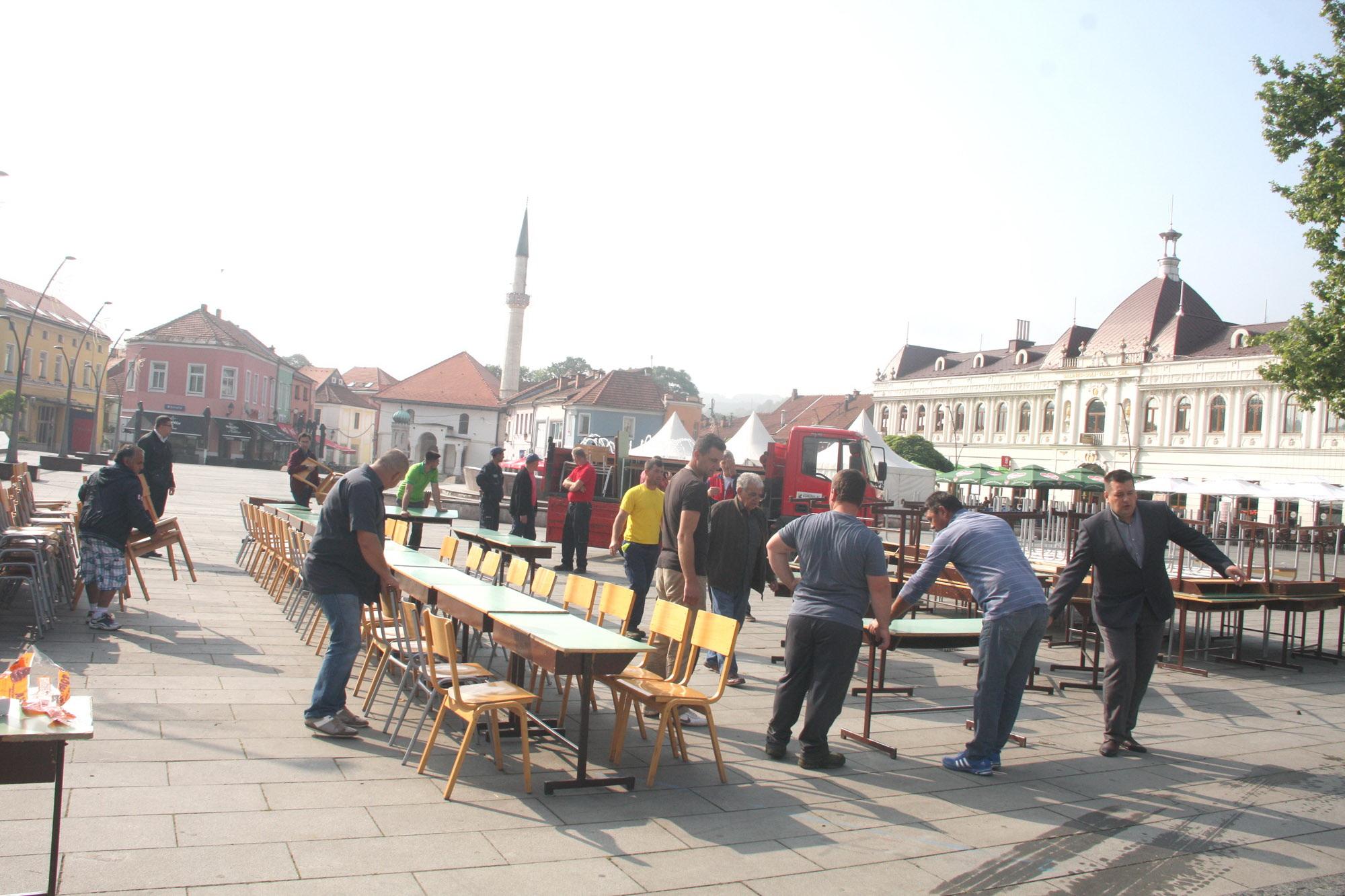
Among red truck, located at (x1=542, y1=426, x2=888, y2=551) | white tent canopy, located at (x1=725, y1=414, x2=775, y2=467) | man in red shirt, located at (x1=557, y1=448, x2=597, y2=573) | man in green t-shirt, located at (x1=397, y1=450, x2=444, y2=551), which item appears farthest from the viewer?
white tent canopy, located at (x1=725, y1=414, x2=775, y2=467)

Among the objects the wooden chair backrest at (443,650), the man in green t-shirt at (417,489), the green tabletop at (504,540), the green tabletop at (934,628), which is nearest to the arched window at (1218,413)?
the man in green t-shirt at (417,489)

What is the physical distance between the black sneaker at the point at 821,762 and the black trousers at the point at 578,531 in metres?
9.10

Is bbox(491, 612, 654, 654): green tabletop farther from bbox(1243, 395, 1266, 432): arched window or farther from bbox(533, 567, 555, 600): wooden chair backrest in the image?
bbox(1243, 395, 1266, 432): arched window

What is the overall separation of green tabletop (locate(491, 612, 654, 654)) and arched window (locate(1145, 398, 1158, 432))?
59175 mm

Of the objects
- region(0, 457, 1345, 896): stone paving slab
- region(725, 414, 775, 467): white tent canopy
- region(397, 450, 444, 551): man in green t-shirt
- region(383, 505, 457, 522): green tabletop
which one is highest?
region(725, 414, 775, 467): white tent canopy

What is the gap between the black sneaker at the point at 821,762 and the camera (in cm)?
594

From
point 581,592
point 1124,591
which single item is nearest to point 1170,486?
point 1124,591

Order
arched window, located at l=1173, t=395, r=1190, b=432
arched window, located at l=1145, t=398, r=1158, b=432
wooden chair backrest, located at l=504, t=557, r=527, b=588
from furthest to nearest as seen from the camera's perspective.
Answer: arched window, located at l=1145, t=398, r=1158, b=432, arched window, located at l=1173, t=395, r=1190, b=432, wooden chair backrest, located at l=504, t=557, r=527, b=588

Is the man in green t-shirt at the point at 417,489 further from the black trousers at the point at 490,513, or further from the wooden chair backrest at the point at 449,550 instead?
the wooden chair backrest at the point at 449,550

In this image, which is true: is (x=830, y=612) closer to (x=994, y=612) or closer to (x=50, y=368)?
(x=994, y=612)

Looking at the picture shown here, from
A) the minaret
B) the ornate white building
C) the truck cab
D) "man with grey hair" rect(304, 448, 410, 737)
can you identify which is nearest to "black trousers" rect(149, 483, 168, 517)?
"man with grey hair" rect(304, 448, 410, 737)

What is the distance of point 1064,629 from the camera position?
12.8 m

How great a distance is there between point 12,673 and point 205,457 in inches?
2469

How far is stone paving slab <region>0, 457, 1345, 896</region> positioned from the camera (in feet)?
13.5
